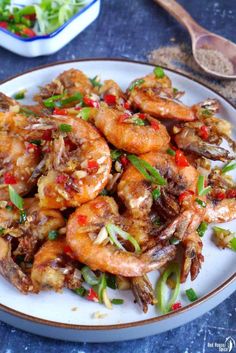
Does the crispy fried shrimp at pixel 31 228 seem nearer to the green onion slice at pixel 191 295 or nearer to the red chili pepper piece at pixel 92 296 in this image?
the red chili pepper piece at pixel 92 296

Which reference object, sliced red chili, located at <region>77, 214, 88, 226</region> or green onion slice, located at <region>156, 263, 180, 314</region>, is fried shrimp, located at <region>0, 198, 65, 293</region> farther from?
green onion slice, located at <region>156, 263, 180, 314</region>

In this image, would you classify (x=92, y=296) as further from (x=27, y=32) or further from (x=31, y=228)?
(x=27, y=32)

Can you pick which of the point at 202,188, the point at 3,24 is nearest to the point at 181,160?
the point at 202,188

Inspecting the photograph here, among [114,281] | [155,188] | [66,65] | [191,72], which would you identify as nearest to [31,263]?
[114,281]

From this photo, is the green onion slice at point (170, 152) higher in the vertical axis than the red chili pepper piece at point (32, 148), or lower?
higher

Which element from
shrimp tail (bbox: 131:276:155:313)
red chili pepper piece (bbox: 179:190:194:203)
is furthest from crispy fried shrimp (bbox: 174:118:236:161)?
shrimp tail (bbox: 131:276:155:313)

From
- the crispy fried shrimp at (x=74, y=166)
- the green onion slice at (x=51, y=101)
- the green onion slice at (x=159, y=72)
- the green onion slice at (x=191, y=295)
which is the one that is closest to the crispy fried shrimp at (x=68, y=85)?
the green onion slice at (x=51, y=101)
